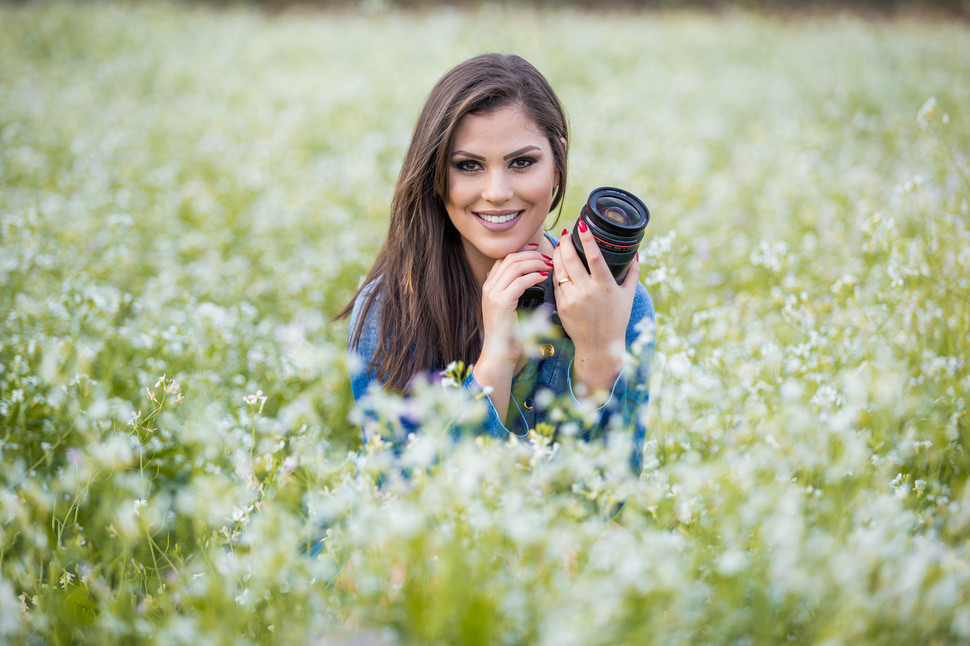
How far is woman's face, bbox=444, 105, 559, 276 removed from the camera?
210 cm

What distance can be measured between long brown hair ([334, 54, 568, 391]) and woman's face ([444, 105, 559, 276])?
4 cm

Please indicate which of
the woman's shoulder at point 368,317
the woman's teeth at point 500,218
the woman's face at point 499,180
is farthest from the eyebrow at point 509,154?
the woman's shoulder at point 368,317

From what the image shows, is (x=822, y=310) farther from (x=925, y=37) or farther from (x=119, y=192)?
(x=925, y=37)

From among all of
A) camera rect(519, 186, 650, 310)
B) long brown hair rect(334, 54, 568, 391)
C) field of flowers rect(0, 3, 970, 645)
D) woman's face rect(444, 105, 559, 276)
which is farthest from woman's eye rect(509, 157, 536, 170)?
field of flowers rect(0, 3, 970, 645)

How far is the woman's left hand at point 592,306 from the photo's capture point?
1.94 metres

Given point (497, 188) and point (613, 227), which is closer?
point (613, 227)

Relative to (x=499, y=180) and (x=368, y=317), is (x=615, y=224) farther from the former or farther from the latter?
(x=368, y=317)

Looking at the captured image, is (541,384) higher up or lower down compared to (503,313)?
lower down

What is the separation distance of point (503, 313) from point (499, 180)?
0.47m

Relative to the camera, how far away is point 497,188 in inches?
81.8

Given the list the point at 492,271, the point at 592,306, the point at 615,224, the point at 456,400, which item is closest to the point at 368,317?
the point at 492,271

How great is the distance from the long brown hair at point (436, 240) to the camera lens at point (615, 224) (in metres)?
0.41

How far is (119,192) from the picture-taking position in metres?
5.51

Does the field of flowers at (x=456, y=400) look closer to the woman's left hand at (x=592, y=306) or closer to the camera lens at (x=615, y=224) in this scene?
the woman's left hand at (x=592, y=306)
